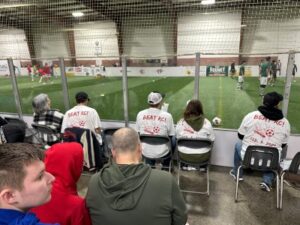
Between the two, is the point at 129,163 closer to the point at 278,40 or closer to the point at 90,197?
the point at 90,197

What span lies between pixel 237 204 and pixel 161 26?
6.60 m

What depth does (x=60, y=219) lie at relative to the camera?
4.36ft

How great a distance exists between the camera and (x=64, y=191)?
4.72 ft

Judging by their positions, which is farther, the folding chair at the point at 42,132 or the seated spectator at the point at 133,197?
the folding chair at the point at 42,132

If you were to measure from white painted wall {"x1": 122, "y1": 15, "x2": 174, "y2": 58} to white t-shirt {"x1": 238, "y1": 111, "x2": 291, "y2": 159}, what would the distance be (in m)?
5.10

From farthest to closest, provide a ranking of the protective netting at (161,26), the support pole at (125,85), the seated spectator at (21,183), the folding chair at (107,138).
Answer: the protective netting at (161,26)
the support pole at (125,85)
the folding chair at (107,138)
the seated spectator at (21,183)

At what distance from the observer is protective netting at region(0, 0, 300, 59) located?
20.7ft

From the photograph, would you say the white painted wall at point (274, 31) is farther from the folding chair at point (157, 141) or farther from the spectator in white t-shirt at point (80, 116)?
the spectator in white t-shirt at point (80, 116)

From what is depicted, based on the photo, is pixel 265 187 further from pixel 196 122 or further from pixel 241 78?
pixel 241 78

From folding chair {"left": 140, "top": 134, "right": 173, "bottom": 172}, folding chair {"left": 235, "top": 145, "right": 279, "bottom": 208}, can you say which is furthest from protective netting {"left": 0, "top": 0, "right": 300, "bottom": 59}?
folding chair {"left": 235, "top": 145, "right": 279, "bottom": 208}

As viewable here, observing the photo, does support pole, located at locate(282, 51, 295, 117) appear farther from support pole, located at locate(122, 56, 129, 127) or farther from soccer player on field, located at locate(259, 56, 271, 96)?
support pole, located at locate(122, 56, 129, 127)

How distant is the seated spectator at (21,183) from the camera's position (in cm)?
73

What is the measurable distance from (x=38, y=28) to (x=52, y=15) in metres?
1.24

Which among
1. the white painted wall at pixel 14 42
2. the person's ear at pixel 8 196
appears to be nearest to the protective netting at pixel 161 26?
the white painted wall at pixel 14 42
